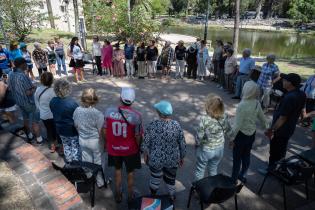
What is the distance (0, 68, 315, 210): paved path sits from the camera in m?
4.19

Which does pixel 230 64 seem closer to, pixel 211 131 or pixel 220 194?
pixel 211 131

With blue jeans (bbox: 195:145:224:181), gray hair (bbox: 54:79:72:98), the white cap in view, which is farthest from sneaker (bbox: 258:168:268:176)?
gray hair (bbox: 54:79:72:98)

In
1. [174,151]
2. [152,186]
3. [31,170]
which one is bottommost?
[152,186]

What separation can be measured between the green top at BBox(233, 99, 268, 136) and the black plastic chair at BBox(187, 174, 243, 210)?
0.86 metres

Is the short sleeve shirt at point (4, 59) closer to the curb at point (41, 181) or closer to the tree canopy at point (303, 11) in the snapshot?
the curb at point (41, 181)

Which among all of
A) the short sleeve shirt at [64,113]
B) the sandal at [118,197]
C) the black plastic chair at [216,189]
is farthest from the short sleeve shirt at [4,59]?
the black plastic chair at [216,189]

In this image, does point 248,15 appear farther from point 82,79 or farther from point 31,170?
point 31,170

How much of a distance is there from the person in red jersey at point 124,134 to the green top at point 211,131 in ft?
2.68

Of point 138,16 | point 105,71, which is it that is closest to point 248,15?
point 138,16

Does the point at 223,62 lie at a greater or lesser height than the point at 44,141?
greater

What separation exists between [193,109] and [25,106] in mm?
4532

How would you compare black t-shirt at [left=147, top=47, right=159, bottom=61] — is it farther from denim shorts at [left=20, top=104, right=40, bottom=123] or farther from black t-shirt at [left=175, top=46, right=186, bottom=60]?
denim shorts at [left=20, top=104, right=40, bottom=123]

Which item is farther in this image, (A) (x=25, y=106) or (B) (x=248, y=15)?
(B) (x=248, y=15)

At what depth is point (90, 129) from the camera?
387cm
